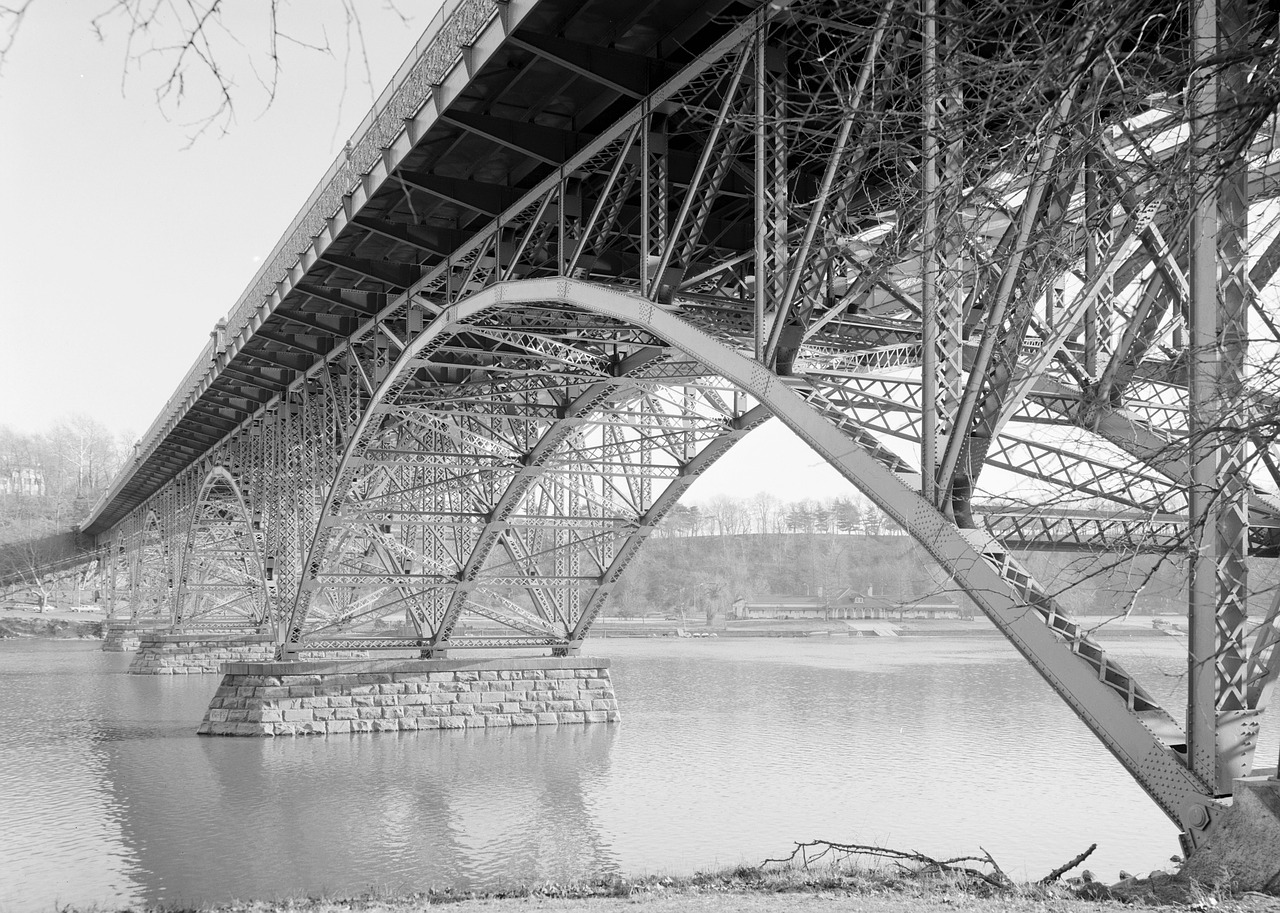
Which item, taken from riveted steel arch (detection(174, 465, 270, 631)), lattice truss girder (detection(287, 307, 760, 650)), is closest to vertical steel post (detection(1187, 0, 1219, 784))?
lattice truss girder (detection(287, 307, 760, 650))

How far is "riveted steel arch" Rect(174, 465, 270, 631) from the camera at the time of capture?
43.2m

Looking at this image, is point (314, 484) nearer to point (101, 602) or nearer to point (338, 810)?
point (338, 810)

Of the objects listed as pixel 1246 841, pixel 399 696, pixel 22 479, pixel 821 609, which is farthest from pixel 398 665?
pixel 22 479

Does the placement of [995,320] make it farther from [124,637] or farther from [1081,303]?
[124,637]

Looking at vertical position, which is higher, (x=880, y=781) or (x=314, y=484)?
(x=314, y=484)

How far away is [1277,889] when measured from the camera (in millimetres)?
6324

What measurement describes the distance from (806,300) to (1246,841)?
5.71m

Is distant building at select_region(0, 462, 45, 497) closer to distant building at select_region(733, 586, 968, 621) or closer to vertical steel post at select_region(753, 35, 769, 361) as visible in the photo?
distant building at select_region(733, 586, 968, 621)

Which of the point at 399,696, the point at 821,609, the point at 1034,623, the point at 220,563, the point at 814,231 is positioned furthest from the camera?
the point at 821,609

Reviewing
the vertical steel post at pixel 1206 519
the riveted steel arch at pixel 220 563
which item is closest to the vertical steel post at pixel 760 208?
the vertical steel post at pixel 1206 519

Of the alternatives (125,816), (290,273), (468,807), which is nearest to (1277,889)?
(468,807)

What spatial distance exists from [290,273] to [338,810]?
9687 millimetres

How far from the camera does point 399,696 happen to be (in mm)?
25734

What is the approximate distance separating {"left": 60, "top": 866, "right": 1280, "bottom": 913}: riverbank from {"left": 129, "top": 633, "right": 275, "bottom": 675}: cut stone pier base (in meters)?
36.9
